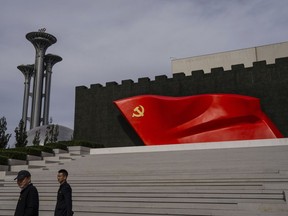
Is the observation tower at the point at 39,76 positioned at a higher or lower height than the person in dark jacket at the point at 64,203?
higher

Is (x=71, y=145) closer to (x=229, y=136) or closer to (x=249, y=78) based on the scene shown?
(x=229, y=136)

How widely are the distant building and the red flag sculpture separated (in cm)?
1261

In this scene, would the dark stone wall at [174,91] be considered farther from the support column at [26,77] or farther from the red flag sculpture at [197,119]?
the support column at [26,77]

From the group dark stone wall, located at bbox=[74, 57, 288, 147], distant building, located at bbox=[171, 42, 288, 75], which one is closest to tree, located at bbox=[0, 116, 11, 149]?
dark stone wall, located at bbox=[74, 57, 288, 147]

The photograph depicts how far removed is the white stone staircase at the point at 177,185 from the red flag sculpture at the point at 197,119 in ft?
11.5

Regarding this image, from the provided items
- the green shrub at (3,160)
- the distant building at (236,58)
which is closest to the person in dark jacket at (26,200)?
the green shrub at (3,160)

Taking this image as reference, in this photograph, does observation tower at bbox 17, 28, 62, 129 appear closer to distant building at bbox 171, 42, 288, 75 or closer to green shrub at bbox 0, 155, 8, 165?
distant building at bbox 171, 42, 288, 75

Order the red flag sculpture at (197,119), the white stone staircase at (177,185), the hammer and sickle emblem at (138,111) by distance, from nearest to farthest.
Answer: the white stone staircase at (177,185) → the red flag sculpture at (197,119) → the hammer and sickle emblem at (138,111)

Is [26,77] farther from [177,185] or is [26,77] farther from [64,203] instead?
[64,203]

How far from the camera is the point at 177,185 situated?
388 inches

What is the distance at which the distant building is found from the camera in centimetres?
3256

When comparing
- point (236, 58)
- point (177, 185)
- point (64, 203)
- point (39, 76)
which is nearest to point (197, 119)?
point (177, 185)

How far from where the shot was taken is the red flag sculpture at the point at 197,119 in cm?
2048

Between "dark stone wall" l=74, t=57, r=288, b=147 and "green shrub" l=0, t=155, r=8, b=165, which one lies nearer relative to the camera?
"green shrub" l=0, t=155, r=8, b=165
